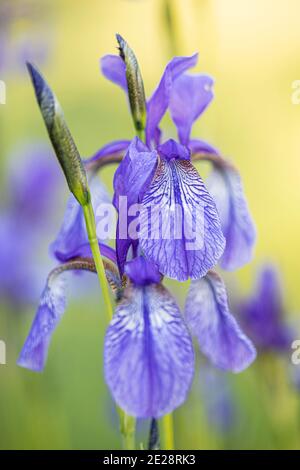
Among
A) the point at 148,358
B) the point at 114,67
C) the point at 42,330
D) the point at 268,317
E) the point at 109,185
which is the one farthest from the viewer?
the point at 109,185

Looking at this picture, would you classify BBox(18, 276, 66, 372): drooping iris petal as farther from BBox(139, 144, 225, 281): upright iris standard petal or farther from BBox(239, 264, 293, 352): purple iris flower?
BBox(239, 264, 293, 352): purple iris flower

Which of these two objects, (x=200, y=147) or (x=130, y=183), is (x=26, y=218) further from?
(x=130, y=183)

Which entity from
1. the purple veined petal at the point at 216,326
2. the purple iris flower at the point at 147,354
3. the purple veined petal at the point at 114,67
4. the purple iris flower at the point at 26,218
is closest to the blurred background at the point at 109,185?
the purple iris flower at the point at 26,218

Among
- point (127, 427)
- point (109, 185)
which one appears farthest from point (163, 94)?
point (109, 185)

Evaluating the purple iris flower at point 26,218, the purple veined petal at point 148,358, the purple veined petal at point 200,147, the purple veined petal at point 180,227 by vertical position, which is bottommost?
the purple veined petal at point 148,358

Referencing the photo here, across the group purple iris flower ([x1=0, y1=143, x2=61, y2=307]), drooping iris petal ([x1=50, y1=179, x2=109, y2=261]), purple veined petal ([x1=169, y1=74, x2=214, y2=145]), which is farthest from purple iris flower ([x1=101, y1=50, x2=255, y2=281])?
purple iris flower ([x1=0, y1=143, x2=61, y2=307])

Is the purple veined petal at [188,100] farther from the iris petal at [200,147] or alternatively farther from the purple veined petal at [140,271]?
the purple veined petal at [140,271]
